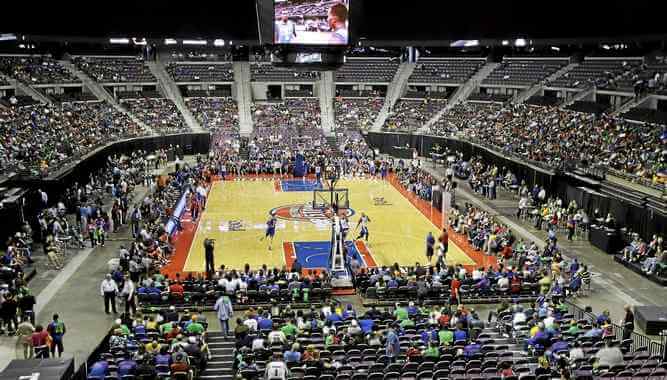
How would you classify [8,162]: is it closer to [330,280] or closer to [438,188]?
[330,280]

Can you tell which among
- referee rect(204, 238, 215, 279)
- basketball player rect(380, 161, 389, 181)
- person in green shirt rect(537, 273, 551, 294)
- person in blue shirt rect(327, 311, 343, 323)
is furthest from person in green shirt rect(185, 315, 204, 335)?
basketball player rect(380, 161, 389, 181)

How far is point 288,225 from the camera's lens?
34.2 m

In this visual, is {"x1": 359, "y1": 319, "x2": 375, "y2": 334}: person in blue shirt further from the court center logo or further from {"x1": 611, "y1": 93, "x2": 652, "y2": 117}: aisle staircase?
{"x1": 611, "y1": 93, "x2": 652, "y2": 117}: aisle staircase

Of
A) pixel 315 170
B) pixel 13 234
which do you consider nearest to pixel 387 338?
pixel 13 234

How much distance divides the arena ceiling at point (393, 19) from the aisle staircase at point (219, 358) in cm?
2286

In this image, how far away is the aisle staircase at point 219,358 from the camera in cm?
1646

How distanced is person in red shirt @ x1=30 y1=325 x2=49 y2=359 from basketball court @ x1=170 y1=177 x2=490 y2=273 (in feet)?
32.3

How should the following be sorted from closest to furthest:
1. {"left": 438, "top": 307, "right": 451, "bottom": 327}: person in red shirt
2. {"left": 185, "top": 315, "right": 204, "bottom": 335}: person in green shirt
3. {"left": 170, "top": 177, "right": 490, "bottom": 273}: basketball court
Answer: {"left": 185, "top": 315, "right": 204, "bottom": 335}: person in green shirt, {"left": 438, "top": 307, "right": 451, "bottom": 327}: person in red shirt, {"left": 170, "top": 177, "right": 490, "bottom": 273}: basketball court

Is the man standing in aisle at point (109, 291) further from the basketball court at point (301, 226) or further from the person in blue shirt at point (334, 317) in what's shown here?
the person in blue shirt at point (334, 317)

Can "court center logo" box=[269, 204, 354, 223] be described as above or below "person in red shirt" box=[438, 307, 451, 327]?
below

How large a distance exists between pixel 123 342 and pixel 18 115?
33289mm

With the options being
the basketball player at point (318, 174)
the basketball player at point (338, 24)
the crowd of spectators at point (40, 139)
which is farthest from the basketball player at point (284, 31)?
the crowd of spectators at point (40, 139)

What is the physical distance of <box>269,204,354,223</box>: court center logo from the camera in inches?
1409

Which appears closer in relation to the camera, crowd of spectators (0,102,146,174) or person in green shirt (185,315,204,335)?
Result: person in green shirt (185,315,204,335)
